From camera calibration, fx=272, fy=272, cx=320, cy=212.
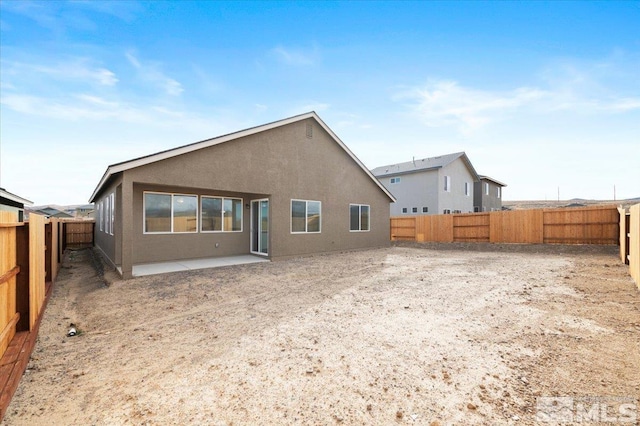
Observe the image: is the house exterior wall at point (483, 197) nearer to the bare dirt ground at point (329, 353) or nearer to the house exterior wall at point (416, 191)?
the house exterior wall at point (416, 191)

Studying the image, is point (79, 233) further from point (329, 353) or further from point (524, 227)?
point (524, 227)

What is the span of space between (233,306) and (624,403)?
17.5ft

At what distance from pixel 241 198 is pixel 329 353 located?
372 inches

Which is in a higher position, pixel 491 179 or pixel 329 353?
pixel 491 179

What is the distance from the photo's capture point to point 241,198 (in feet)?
38.7

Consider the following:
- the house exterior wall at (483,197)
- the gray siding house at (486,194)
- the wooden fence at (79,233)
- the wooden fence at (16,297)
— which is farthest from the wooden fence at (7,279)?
the house exterior wall at (483,197)

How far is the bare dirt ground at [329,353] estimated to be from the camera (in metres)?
2.40

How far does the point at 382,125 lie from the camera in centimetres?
1762

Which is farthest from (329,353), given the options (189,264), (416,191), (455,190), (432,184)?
(455,190)

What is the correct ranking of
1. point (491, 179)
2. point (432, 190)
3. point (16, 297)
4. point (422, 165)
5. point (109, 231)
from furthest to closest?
point (491, 179)
point (422, 165)
point (432, 190)
point (109, 231)
point (16, 297)

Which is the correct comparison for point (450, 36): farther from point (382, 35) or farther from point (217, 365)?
point (217, 365)

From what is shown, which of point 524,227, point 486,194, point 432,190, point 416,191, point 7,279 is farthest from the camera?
point 486,194

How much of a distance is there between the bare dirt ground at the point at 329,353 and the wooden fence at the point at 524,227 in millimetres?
7430

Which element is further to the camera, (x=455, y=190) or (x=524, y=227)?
(x=455, y=190)
